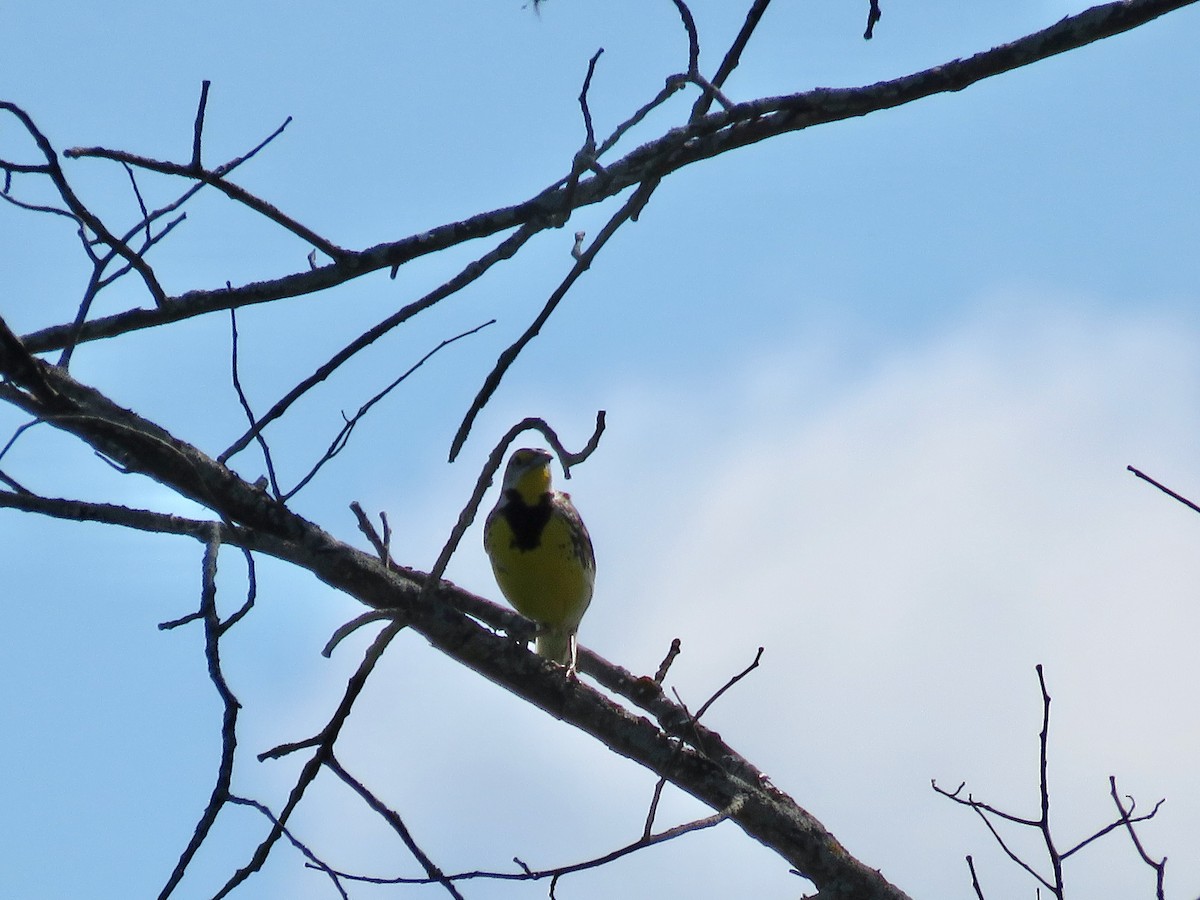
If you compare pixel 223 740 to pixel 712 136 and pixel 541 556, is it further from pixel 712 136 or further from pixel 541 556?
pixel 541 556

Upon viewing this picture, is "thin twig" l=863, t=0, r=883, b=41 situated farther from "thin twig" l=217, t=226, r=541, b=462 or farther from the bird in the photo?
the bird

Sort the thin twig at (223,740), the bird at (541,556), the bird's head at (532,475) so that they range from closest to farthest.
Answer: the thin twig at (223,740), the bird at (541,556), the bird's head at (532,475)

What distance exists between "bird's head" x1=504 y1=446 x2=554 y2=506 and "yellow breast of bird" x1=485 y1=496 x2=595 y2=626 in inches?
7.7

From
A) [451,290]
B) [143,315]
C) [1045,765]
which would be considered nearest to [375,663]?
[451,290]

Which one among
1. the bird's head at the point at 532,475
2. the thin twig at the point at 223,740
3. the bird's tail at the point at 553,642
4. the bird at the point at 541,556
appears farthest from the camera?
the bird's head at the point at 532,475

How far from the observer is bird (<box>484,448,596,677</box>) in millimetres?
8516

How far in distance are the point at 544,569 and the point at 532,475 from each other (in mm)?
696

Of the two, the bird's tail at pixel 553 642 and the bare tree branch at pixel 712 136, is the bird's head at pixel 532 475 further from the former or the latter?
the bare tree branch at pixel 712 136

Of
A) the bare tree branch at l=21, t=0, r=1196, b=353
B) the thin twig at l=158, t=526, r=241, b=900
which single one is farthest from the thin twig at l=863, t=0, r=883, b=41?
the thin twig at l=158, t=526, r=241, b=900

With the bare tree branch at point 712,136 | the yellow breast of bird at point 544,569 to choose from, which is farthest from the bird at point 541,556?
the bare tree branch at point 712,136

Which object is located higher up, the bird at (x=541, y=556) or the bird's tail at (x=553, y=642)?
the bird at (x=541, y=556)

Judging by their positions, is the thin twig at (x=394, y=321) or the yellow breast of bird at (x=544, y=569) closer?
the thin twig at (x=394, y=321)

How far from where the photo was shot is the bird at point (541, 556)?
8.52 meters

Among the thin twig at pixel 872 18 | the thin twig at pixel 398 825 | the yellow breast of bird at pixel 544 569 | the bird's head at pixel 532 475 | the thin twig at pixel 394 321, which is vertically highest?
the bird's head at pixel 532 475
